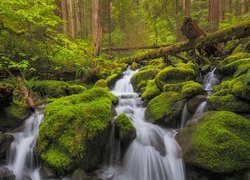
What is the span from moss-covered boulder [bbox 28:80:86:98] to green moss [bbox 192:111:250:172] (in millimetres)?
4676

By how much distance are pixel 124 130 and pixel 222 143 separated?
2008 millimetres

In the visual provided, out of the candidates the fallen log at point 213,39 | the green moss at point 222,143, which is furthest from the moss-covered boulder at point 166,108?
the fallen log at point 213,39

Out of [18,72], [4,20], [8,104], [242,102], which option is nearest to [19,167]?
Answer: [8,104]

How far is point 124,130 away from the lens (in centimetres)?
527

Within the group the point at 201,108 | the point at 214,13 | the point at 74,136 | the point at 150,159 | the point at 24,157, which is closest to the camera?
the point at 74,136

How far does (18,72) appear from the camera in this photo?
8453 millimetres

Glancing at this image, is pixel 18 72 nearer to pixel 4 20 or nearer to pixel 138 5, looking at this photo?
pixel 4 20

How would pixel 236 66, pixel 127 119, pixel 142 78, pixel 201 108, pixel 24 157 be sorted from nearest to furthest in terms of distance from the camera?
1. pixel 24 157
2. pixel 127 119
3. pixel 201 108
4. pixel 236 66
5. pixel 142 78

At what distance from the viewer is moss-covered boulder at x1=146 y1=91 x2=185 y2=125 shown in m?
6.17

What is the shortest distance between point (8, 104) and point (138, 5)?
21992 mm

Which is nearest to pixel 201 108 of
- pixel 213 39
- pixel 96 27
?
pixel 213 39

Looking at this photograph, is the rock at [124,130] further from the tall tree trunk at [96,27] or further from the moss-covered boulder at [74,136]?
the tall tree trunk at [96,27]

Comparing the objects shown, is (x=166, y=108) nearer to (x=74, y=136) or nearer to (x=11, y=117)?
(x=74, y=136)

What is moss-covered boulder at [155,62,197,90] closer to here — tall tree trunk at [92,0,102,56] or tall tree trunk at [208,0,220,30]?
tall tree trunk at [92,0,102,56]
